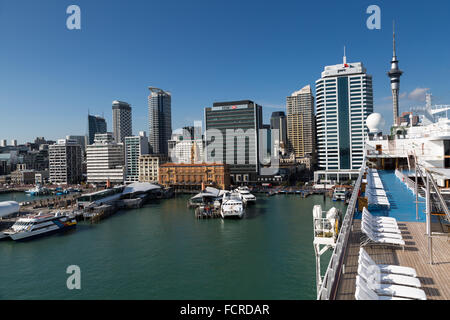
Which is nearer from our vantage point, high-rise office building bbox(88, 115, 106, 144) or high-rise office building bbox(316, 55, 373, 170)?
high-rise office building bbox(316, 55, 373, 170)

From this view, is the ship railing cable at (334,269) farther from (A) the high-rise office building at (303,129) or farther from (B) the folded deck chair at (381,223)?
(A) the high-rise office building at (303,129)

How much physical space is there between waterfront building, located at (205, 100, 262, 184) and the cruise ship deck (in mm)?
55776

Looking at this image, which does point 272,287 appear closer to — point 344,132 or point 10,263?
point 10,263

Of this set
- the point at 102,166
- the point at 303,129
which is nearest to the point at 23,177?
the point at 102,166

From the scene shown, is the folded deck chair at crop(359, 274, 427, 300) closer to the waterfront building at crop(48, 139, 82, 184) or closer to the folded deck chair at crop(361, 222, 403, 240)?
the folded deck chair at crop(361, 222, 403, 240)

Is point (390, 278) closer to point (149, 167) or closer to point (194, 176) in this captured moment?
point (194, 176)

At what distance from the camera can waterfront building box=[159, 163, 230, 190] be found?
59.1 m

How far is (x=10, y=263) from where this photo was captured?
19984 millimetres

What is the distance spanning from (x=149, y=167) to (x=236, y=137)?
78.4ft

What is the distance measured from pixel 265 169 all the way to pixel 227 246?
48.7m

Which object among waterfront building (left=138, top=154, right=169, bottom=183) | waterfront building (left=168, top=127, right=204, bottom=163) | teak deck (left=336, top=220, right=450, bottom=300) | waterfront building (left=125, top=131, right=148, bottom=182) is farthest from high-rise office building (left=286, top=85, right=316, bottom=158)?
teak deck (left=336, top=220, right=450, bottom=300)

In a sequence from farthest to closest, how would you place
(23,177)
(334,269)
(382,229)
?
(23,177) → (382,229) → (334,269)

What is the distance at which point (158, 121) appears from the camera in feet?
474

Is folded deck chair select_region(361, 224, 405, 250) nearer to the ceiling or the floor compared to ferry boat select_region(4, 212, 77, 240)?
nearer to the ceiling
